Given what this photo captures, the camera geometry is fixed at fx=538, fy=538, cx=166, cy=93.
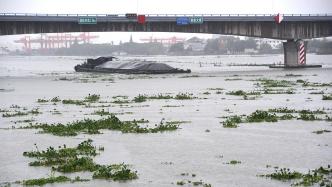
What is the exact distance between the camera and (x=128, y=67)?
101 m

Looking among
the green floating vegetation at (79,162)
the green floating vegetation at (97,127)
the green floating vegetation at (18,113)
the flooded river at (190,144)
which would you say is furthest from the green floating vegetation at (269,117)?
the green floating vegetation at (18,113)

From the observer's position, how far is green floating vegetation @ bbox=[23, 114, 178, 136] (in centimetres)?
2521

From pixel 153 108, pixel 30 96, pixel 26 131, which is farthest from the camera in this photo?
pixel 30 96

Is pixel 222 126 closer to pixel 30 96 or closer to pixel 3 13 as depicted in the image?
pixel 30 96

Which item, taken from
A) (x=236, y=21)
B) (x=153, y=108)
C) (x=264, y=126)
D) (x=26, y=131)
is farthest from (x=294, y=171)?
(x=236, y=21)

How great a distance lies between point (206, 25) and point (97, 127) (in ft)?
248

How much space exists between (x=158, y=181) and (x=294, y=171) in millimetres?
4217

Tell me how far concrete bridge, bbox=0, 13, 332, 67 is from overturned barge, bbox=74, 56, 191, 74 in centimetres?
669

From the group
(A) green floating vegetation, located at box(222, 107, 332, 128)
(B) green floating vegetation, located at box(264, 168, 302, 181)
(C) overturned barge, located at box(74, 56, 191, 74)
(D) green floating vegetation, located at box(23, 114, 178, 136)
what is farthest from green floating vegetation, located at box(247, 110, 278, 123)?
(C) overturned barge, located at box(74, 56, 191, 74)

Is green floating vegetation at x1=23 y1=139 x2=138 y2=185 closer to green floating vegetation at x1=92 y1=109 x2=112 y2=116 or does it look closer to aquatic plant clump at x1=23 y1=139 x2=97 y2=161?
aquatic plant clump at x1=23 y1=139 x2=97 y2=161

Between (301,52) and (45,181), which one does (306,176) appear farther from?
(301,52)

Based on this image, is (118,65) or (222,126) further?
(118,65)

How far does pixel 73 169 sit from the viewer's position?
17.1 metres

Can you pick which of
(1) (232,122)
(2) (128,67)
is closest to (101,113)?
(1) (232,122)
